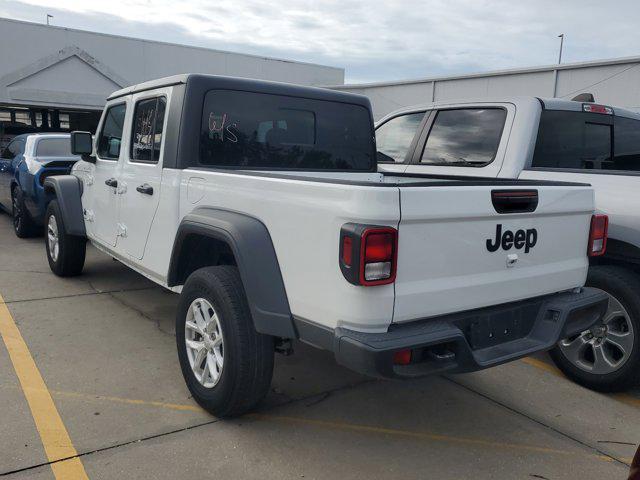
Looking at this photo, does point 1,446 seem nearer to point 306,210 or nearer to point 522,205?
point 306,210

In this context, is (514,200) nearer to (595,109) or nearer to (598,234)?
(598,234)

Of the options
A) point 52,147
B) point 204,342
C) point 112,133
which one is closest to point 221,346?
point 204,342

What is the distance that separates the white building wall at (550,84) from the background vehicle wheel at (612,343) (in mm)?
8992

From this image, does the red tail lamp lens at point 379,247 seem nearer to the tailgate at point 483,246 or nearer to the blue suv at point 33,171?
the tailgate at point 483,246

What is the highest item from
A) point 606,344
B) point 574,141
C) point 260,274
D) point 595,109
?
point 595,109

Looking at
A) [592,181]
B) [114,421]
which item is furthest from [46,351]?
[592,181]

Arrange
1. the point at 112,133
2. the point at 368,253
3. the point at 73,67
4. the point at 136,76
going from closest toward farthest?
the point at 368,253 → the point at 112,133 → the point at 73,67 → the point at 136,76

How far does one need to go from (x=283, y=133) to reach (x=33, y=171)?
5.43 metres

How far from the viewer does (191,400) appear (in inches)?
140

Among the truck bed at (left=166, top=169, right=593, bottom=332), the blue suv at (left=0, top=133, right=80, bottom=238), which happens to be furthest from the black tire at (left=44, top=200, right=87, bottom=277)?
the truck bed at (left=166, top=169, right=593, bottom=332)

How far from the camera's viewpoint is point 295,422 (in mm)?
3324

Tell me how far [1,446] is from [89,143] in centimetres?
312

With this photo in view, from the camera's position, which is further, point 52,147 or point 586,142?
point 52,147

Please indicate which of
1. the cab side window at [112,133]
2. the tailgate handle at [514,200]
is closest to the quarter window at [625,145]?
the tailgate handle at [514,200]
